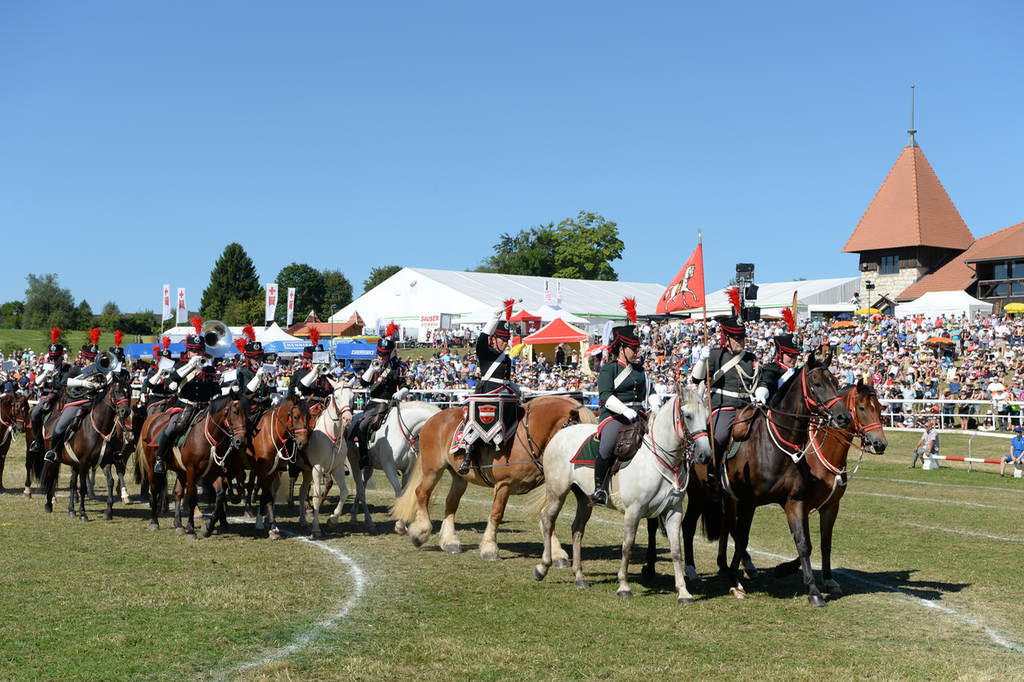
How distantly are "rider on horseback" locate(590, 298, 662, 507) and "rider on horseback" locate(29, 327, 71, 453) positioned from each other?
1296 centimetres

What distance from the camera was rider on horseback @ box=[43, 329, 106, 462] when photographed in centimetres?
1566

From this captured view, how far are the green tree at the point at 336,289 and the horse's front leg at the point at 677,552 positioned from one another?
146376mm

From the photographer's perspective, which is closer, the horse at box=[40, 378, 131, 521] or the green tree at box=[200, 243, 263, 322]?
the horse at box=[40, 378, 131, 521]

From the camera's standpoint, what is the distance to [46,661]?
695cm

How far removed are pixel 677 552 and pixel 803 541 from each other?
Result: 52.6 inches

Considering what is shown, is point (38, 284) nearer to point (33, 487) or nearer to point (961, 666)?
point (33, 487)

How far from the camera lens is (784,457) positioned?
9500 mm

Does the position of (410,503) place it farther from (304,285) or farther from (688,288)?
(304,285)

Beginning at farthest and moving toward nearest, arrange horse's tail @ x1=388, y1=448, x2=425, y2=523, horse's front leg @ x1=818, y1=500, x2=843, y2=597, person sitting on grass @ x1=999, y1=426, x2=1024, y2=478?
person sitting on grass @ x1=999, y1=426, x2=1024, y2=478 → horse's tail @ x1=388, y1=448, x2=425, y2=523 → horse's front leg @ x1=818, y1=500, x2=843, y2=597

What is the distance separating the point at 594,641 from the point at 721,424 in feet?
11.1

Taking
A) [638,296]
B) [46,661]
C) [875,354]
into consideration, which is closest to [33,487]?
[46,661]

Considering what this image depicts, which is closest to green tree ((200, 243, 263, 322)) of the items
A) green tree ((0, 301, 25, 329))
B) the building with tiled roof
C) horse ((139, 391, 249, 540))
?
green tree ((0, 301, 25, 329))

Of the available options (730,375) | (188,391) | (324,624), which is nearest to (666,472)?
(730,375)

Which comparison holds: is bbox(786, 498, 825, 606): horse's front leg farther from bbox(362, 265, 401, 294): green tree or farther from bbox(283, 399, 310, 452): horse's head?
bbox(362, 265, 401, 294): green tree
